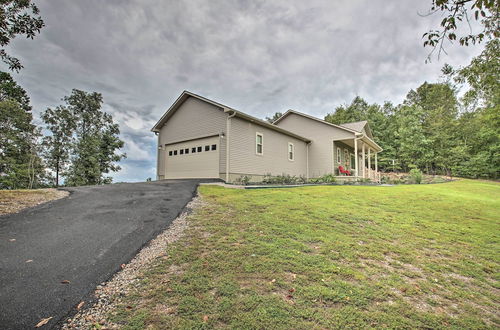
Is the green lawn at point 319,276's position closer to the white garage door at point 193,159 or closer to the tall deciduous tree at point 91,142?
the white garage door at point 193,159

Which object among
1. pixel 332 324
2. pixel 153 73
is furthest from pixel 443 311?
pixel 153 73

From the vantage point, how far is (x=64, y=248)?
3.67 meters

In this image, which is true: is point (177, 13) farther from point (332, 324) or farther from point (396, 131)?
point (396, 131)

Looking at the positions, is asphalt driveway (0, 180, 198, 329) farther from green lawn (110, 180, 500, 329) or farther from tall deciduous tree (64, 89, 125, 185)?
tall deciduous tree (64, 89, 125, 185)

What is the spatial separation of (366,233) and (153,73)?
611 inches

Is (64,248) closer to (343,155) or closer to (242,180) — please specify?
(242,180)

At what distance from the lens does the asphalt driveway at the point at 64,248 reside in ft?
7.99

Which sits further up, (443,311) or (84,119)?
(84,119)

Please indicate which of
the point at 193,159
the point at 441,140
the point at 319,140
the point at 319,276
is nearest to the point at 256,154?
the point at 193,159

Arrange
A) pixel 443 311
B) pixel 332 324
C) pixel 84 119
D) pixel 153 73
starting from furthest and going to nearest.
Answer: pixel 84 119 → pixel 153 73 → pixel 443 311 → pixel 332 324

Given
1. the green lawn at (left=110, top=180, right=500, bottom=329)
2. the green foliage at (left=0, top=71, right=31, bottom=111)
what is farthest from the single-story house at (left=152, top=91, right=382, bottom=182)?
the green foliage at (left=0, top=71, right=31, bottom=111)

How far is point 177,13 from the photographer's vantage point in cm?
1128

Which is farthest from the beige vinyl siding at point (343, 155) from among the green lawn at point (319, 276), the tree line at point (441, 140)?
the green lawn at point (319, 276)

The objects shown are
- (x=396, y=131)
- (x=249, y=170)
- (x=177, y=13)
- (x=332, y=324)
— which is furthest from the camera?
(x=396, y=131)
